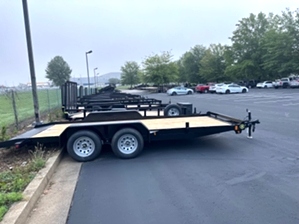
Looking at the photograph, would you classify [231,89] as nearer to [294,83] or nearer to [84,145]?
[294,83]

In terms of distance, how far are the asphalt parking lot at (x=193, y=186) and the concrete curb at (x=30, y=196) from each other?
0.57 meters

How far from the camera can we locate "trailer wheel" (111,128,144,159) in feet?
20.8

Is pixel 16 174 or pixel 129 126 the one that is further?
pixel 129 126

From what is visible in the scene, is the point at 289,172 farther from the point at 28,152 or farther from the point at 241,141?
the point at 28,152

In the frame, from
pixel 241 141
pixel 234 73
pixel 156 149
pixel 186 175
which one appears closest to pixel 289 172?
pixel 186 175

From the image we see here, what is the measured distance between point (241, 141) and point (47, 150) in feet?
17.3

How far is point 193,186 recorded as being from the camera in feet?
15.3

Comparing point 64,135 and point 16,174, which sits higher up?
point 64,135

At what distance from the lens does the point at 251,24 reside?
60.7 meters

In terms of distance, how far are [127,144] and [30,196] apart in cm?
279

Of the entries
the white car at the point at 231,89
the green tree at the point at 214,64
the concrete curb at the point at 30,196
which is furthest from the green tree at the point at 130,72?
the concrete curb at the point at 30,196

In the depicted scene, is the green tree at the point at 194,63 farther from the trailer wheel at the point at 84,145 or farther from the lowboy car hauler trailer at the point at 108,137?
the trailer wheel at the point at 84,145

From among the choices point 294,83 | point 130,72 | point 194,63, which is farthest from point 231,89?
point 130,72

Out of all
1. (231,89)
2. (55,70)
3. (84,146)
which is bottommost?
(84,146)
